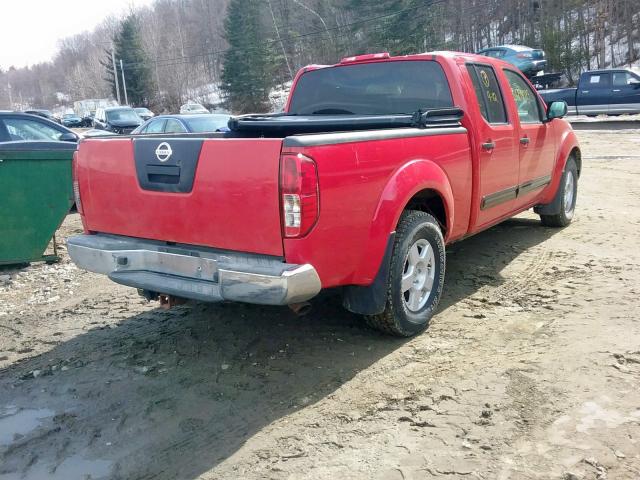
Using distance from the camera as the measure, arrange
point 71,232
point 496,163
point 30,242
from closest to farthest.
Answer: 1. point 496,163
2. point 30,242
3. point 71,232

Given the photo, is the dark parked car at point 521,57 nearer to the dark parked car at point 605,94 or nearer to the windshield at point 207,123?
the dark parked car at point 605,94

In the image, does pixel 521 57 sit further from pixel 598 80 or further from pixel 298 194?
pixel 298 194

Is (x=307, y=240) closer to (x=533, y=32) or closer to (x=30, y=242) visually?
(x=30, y=242)

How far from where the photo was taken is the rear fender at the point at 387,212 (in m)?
3.65

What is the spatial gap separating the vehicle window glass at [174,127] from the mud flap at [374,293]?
8.60 meters

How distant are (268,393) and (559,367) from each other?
1792 millimetres

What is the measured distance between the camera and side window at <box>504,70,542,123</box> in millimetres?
5855

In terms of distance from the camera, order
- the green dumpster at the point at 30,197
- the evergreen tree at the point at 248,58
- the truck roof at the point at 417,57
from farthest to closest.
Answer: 1. the evergreen tree at the point at 248,58
2. the green dumpster at the point at 30,197
3. the truck roof at the point at 417,57

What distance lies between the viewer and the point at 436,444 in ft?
9.45

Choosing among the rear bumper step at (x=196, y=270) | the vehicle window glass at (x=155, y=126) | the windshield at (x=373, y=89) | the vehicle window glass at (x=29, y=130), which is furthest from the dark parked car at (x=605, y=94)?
the rear bumper step at (x=196, y=270)

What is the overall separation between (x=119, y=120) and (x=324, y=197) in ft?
73.4

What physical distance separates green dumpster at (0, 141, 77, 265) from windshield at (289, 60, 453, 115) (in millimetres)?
2754

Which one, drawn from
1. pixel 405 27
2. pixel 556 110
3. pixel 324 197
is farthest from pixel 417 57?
pixel 405 27

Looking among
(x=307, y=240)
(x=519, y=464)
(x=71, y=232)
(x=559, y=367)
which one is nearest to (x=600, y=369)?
(x=559, y=367)
